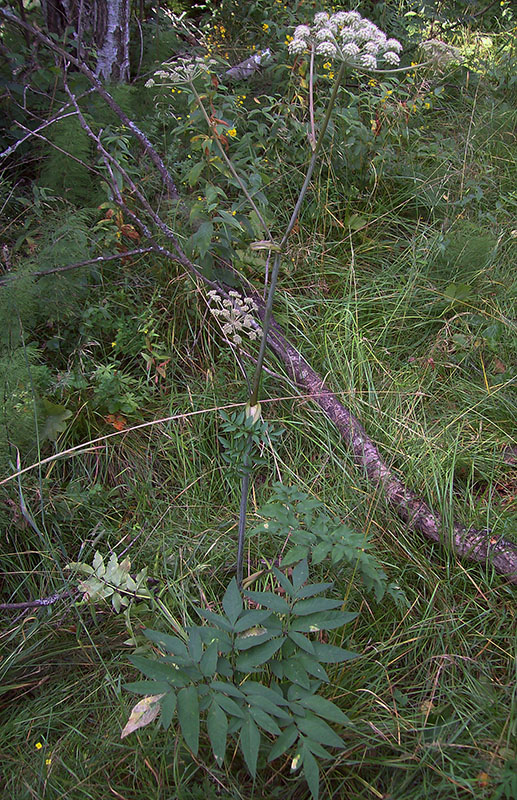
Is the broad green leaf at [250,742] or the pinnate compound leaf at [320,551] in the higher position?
the pinnate compound leaf at [320,551]

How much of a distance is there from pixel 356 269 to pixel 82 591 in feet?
6.53

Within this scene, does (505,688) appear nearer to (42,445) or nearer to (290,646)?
(290,646)

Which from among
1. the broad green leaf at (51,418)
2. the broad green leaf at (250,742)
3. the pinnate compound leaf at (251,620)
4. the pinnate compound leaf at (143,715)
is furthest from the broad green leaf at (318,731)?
the broad green leaf at (51,418)

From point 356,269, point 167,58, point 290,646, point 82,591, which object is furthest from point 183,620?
point 167,58

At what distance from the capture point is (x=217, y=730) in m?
1.18

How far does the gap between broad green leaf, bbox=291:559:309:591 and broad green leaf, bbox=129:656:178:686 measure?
0.36 meters

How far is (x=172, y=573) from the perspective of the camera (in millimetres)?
1939

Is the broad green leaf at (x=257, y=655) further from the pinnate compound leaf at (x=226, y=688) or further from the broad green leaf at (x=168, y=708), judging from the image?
the broad green leaf at (x=168, y=708)

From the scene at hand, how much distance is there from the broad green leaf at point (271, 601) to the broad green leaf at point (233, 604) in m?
0.03

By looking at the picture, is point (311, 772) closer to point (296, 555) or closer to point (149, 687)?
point (149, 687)

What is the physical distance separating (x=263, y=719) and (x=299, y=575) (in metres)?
0.35

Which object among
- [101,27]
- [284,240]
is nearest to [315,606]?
[284,240]

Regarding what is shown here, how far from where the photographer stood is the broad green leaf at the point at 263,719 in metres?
1.18

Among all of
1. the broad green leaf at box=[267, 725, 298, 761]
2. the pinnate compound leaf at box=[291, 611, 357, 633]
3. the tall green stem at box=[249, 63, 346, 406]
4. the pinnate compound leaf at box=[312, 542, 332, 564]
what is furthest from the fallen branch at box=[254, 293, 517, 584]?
the broad green leaf at box=[267, 725, 298, 761]
